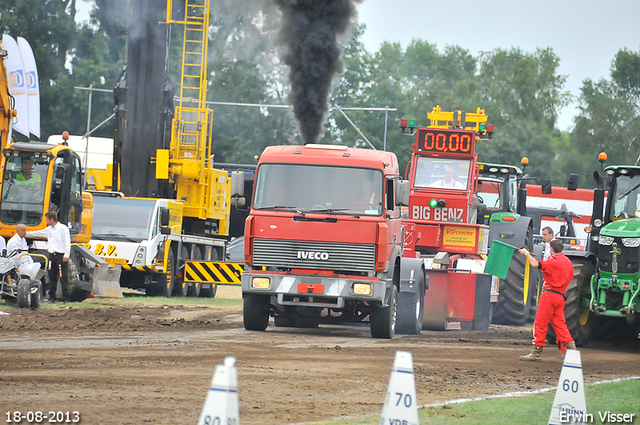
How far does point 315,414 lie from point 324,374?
241 centimetres

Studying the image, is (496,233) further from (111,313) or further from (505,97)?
(505,97)

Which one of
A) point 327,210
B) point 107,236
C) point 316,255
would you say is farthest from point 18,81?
point 316,255

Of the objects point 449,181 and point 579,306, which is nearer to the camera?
point 579,306

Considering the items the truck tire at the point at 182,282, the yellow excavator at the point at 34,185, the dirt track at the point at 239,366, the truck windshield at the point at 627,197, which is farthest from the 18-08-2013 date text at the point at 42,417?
the truck tire at the point at 182,282

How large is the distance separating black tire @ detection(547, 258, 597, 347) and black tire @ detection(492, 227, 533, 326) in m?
4.09

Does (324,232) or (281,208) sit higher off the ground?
(281,208)

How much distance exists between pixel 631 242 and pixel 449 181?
515cm

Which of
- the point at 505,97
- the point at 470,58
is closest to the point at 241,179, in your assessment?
the point at 505,97

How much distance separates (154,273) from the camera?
24.1 m

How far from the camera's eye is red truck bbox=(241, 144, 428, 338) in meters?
14.6

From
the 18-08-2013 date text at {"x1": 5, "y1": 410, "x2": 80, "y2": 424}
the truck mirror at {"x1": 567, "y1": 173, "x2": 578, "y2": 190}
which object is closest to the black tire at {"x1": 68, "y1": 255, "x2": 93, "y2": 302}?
the truck mirror at {"x1": 567, "y1": 173, "x2": 578, "y2": 190}

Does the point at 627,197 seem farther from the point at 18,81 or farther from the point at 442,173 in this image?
the point at 18,81

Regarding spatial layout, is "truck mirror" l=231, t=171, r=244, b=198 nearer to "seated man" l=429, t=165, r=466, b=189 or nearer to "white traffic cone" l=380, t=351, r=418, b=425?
"seated man" l=429, t=165, r=466, b=189

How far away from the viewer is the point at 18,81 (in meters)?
22.1
